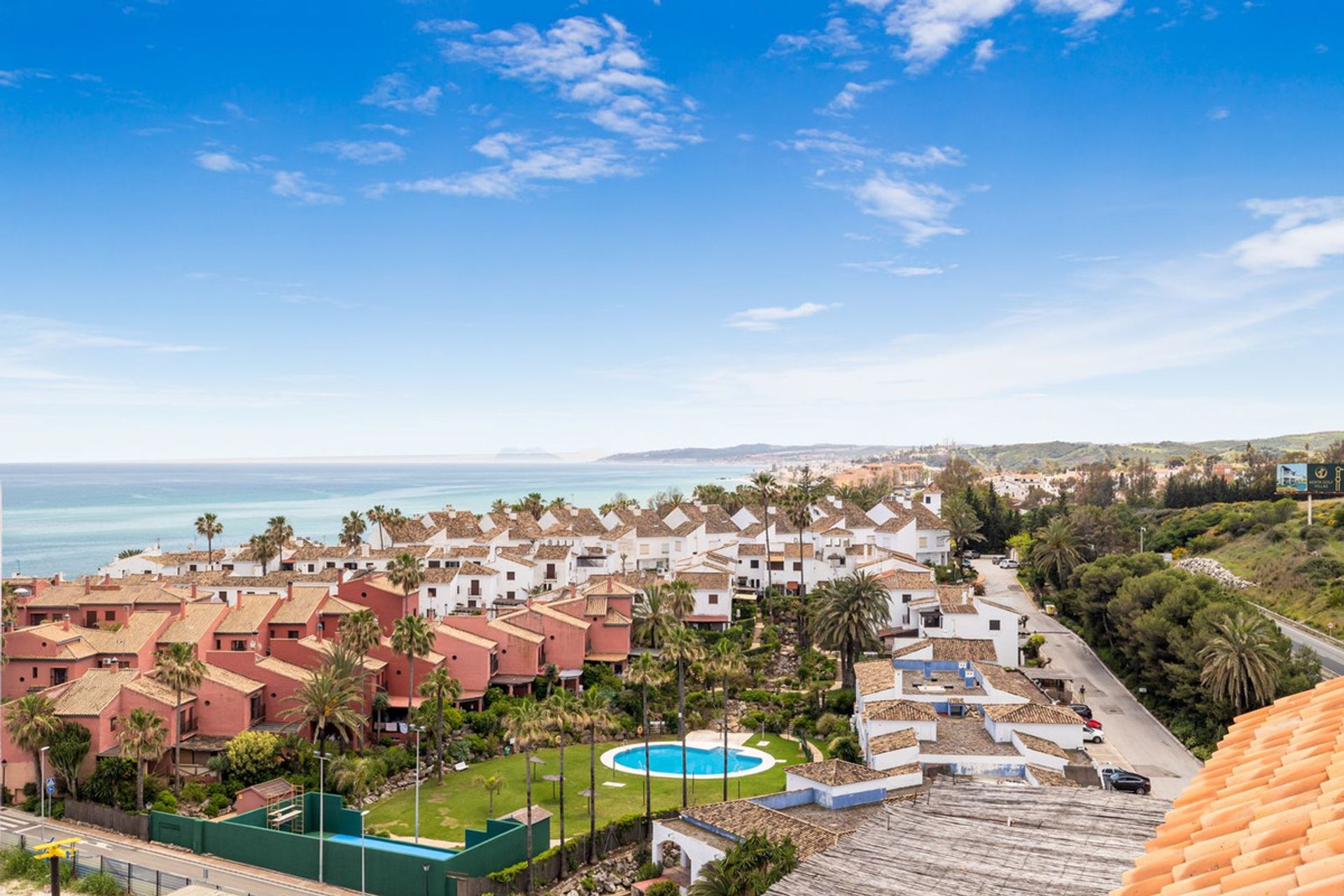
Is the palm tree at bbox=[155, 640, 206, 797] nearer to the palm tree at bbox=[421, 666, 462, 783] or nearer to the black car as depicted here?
the palm tree at bbox=[421, 666, 462, 783]

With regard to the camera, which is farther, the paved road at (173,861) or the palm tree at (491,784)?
the palm tree at (491,784)

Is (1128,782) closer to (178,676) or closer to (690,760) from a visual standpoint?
(690,760)

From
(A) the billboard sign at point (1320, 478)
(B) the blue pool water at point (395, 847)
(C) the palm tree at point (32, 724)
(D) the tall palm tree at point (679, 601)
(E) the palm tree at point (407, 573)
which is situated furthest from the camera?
(A) the billboard sign at point (1320, 478)

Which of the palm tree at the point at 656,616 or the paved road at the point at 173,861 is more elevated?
the palm tree at the point at 656,616

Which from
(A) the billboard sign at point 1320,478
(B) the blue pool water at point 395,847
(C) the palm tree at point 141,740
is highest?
(A) the billboard sign at point 1320,478

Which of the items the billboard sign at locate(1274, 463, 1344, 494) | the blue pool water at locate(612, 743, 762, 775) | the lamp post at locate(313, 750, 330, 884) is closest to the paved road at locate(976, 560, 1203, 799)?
the blue pool water at locate(612, 743, 762, 775)

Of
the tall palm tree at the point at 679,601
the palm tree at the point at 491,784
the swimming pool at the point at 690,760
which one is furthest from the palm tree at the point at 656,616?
the palm tree at the point at 491,784

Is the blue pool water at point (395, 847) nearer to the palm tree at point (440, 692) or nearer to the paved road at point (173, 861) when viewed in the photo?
the paved road at point (173, 861)
